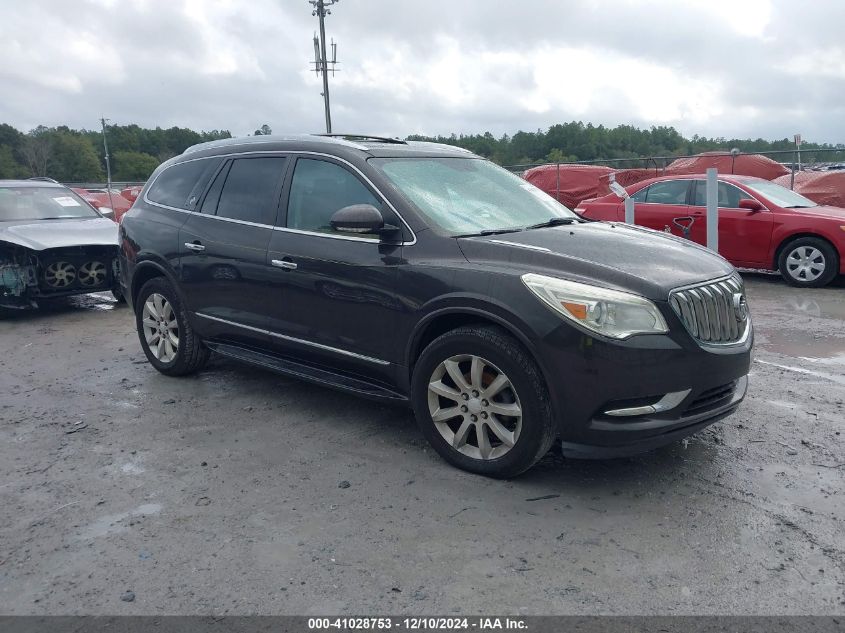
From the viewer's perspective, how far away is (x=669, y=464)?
404 centimetres

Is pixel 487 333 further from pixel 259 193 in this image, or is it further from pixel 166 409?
pixel 166 409

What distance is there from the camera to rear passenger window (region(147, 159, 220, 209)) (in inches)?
225

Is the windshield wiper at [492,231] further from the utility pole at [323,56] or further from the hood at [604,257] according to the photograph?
the utility pole at [323,56]

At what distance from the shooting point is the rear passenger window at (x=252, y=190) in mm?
5027

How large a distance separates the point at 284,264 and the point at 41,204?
7.05m

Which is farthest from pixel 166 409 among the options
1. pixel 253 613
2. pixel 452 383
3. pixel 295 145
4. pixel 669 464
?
pixel 669 464

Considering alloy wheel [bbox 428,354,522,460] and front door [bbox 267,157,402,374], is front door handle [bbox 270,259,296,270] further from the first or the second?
alloy wheel [bbox 428,354,522,460]

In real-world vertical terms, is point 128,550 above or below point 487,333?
below

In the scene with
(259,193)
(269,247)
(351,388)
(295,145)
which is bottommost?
(351,388)

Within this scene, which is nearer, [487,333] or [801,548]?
[801,548]

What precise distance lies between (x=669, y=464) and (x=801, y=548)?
0.96 meters

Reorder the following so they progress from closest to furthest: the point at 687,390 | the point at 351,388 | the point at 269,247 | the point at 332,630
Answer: the point at 332,630 → the point at 687,390 → the point at 351,388 → the point at 269,247

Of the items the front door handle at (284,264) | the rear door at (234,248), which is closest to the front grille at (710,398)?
the front door handle at (284,264)

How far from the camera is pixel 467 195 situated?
15.4 feet
